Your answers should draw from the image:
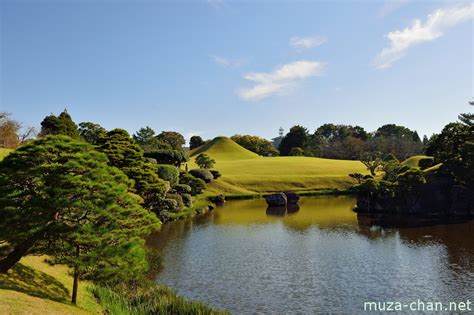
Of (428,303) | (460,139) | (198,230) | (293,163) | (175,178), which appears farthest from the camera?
(293,163)

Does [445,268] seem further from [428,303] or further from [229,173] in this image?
[229,173]

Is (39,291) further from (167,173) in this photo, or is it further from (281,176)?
(281,176)

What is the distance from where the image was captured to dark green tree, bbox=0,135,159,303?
48.5 feet

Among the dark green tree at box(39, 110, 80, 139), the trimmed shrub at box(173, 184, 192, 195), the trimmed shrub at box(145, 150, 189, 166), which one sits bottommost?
the trimmed shrub at box(173, 184, 192, 195)

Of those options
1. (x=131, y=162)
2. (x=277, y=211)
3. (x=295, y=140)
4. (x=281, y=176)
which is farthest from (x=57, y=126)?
(x=295, y=140)

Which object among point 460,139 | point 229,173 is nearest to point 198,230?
point 460,139

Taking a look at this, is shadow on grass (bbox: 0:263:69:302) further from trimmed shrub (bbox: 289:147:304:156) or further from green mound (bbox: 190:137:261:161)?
trimmed shrub (bbox: 289:147:304:156)

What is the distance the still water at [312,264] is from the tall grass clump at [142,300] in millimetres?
2245

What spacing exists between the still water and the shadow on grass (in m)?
6.74

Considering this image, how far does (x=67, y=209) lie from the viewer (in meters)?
15.6

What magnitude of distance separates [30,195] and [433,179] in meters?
51.5

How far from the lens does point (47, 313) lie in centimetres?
1366

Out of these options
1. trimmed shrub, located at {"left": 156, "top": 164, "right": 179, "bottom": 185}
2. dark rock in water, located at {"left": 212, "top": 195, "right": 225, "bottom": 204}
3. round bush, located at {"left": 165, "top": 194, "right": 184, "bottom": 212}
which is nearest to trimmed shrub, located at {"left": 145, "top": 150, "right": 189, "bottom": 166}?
trimmed shrub, located at {"left": 156, "top": 164, "right": 179, "bottom": 185}

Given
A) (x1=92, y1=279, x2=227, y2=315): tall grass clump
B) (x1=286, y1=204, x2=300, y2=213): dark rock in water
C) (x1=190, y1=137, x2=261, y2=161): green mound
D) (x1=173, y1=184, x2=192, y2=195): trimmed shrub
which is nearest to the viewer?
(x1=92, y1=279, x2=227, y2=315): tall grass clump
